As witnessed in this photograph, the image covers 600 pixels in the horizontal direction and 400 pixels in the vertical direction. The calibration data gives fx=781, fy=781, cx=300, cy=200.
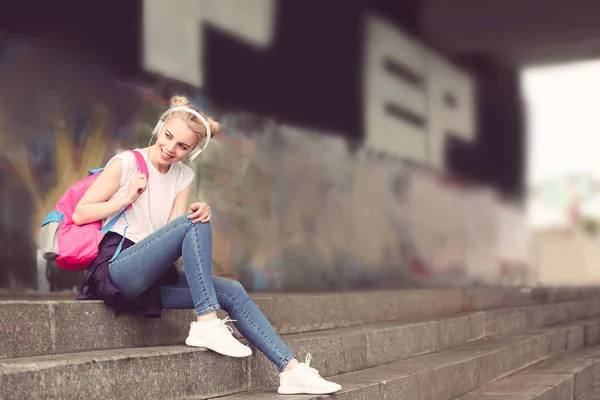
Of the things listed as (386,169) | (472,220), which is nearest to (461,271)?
(472,220)

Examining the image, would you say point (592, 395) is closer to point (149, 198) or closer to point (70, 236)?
point (149, 198)

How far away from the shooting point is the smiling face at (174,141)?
3412 mm

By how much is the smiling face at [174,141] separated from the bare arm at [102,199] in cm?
19

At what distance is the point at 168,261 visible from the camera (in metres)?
A: 3.36

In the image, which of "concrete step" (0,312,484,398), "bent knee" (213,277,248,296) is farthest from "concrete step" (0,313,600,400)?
"bent knee" (213,277,248,296)

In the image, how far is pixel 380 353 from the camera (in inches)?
186

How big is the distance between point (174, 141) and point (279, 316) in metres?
1.53

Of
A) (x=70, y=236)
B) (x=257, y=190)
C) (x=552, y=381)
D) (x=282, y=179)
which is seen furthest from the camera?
(x=282, y=179)

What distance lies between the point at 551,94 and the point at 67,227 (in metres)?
13.8

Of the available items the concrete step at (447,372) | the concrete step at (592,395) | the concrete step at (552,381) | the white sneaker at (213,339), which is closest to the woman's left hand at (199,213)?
the white sneaker at (213,339)

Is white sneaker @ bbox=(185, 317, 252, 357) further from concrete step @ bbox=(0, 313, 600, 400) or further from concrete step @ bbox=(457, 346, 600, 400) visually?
concrete step @ bbox=(457, 346, 600, 400)

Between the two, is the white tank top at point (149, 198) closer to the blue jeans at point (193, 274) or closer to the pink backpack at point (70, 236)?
the pink backpack at point (70, 236)

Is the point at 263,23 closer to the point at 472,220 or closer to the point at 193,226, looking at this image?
the point at 193,226

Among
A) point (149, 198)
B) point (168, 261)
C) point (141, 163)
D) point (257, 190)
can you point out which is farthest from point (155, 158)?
point (257, 190)
